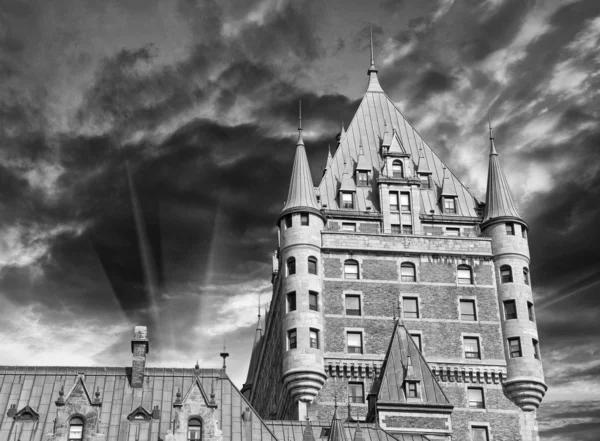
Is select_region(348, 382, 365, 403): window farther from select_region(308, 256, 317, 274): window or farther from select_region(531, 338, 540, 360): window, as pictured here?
select_region(531, 338, 540, 360): window

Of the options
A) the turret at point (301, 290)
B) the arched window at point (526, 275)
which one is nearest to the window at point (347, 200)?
the turret at point (301, 290)

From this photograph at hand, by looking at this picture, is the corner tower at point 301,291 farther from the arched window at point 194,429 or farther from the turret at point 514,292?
the arched window at point 194,429

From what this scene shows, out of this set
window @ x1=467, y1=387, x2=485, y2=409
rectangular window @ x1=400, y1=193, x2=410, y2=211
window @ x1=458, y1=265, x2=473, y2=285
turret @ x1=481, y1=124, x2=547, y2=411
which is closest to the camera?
window @ x1=467, y1=387, x2=485, y2=409

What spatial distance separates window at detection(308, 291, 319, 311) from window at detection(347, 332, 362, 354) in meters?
3.34

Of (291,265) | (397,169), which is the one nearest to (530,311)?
(397,169)

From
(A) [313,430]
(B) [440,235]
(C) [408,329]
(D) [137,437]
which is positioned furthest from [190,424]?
(B) [440,235]

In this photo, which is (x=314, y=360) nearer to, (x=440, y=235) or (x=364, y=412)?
(x=364, y=412)

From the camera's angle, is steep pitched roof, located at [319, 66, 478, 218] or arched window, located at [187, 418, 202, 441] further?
steep pitched roof, located at [319, 66, 478, 218]

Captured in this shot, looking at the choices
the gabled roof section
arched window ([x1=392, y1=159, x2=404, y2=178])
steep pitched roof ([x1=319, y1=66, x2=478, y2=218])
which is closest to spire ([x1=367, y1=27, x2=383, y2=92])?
steep pitched roof ([x1=319, y1=66, x2=478, y2=218])

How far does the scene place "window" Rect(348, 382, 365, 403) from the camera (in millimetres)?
87688

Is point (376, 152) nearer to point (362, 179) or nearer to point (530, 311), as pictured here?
point (362, 179)

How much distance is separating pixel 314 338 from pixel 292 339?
1686 millimetres

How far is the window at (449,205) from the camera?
330ft

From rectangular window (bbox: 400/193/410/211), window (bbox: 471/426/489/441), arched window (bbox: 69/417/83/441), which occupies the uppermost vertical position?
rectangular window (bbox: 400/193/410/211)
